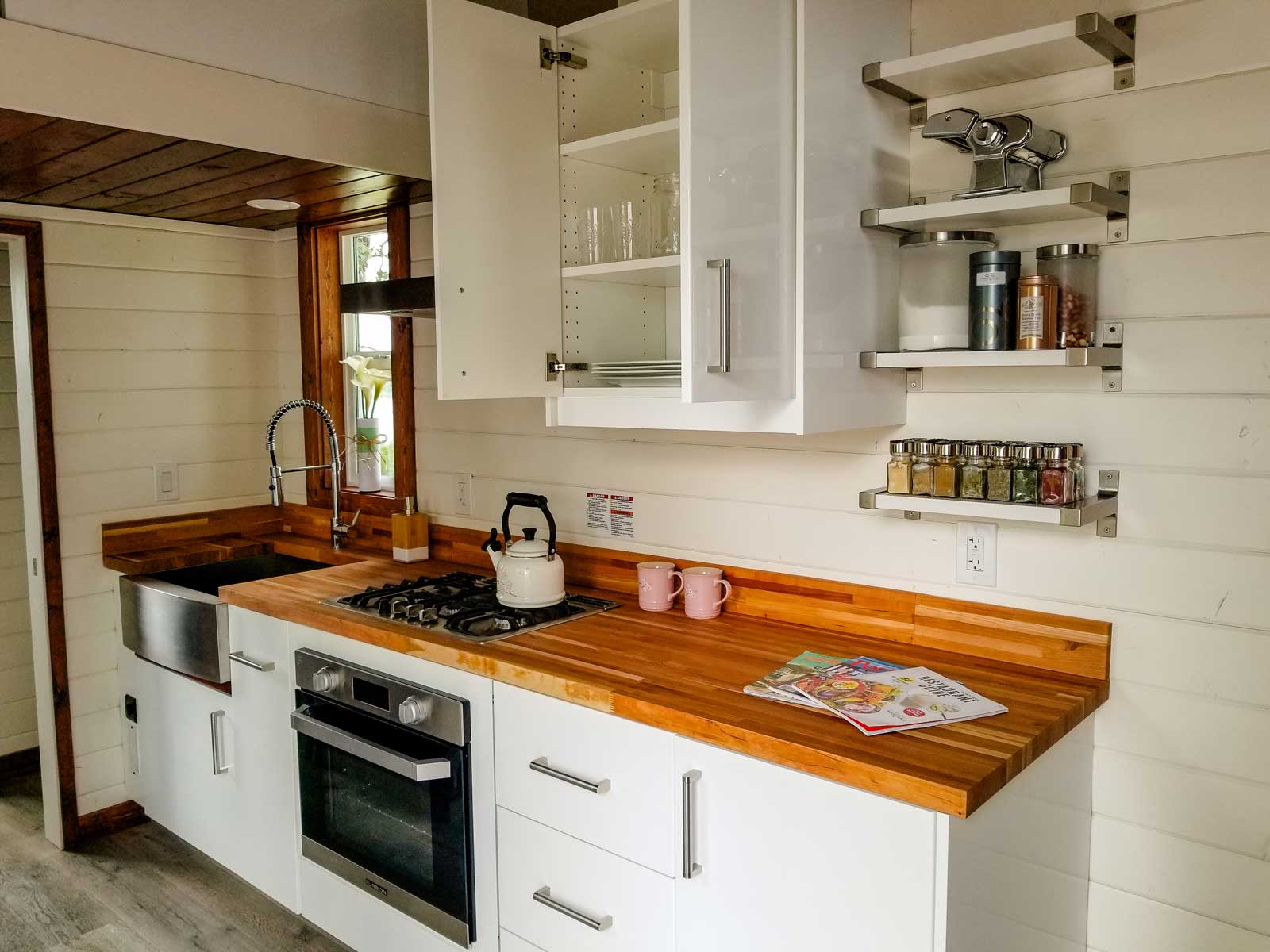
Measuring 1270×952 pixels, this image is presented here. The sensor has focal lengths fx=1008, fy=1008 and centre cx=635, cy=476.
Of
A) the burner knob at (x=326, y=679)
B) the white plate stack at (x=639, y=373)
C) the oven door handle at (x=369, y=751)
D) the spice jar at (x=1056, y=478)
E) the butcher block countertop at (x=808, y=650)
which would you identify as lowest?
the oven door handle at (x=369, y=751)

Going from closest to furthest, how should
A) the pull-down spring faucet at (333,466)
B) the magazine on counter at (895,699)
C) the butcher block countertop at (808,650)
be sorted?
the butcher block countertop at (808,650)
the magazine on counter at (895,699)
the pull-down spring faucet at (333,466)

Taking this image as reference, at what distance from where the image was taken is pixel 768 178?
180 centimetres

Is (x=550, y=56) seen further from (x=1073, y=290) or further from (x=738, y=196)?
(x=1073, y=290)

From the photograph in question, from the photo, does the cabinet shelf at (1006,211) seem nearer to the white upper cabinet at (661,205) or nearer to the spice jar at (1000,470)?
the white upper cabinet at (661,205)

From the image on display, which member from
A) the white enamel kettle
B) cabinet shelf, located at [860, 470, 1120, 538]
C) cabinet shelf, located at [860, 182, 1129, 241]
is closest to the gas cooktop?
the white enamel kettle

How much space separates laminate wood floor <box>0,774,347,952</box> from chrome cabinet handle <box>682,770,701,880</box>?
4.65 ft

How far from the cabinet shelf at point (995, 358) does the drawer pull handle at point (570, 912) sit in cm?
116

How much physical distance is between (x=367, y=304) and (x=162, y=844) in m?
1.98

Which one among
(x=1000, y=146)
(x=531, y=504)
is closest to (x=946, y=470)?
(x=1000, y=146)

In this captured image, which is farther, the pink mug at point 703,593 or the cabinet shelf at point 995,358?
the pink mug at point 703,593

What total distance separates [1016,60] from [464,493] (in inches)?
75.5

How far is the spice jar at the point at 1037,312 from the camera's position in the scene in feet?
5.63

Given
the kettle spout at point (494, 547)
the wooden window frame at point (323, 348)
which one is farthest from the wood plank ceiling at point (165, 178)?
the kettle spout at point (494, 547)

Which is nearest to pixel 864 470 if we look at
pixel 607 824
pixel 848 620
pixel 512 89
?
pixel 848 620
